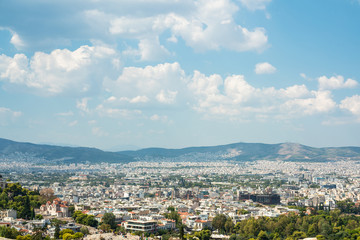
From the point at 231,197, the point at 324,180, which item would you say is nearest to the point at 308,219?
the point at 231,197

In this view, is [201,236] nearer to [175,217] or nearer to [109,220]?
[175,217]

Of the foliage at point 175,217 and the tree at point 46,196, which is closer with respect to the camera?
the foliage at point 175,217

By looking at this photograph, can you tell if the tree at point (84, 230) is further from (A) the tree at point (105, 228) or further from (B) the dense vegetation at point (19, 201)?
(B) the dense vegetation at point (19, 201)

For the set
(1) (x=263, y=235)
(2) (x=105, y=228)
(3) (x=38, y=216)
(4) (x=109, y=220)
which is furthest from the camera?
(4) (x=109, y=220)

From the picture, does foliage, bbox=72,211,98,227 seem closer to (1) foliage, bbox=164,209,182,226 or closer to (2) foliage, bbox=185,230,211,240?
(1) foliage, bbox=164,209,182,226

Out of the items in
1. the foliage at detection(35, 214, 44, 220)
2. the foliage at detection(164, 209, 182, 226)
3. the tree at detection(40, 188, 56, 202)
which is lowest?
the foliage at detection(164, 209, 182, 226)

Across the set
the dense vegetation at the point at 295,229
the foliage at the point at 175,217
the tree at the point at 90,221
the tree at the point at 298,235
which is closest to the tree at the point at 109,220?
the tree at the point at 90,221

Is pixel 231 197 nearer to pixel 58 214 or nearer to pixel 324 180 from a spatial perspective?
pixel 58 214

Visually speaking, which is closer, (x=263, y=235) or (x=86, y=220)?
(x=263, y=235)

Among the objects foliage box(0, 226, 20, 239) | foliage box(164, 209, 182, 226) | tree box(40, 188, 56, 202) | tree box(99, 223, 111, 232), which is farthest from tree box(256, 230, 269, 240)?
tree box(40, 188, 56, 202)

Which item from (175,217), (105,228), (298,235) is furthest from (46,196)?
(298,235)

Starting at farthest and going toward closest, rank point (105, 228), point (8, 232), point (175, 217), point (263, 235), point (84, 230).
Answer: point (175, 217)
point (105, 228)
point (263, 235)
point (84, 230)
point (8, 232)
